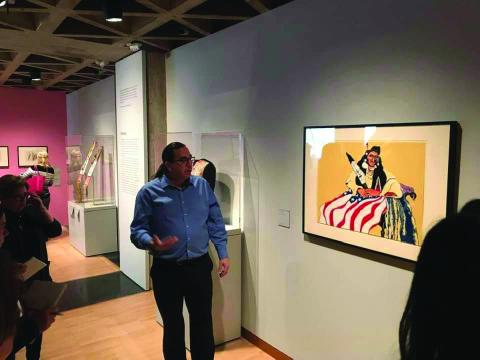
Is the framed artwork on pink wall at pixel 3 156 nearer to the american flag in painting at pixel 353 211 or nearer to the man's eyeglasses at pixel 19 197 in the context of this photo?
the man's eyeglasses at pixel 19 197

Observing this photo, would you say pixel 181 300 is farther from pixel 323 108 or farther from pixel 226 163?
pixel 323 108

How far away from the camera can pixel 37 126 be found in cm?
720

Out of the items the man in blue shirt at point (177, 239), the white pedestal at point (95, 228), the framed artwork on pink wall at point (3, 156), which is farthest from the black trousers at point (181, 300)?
the framed artwork on pink wall at point (3, 156)

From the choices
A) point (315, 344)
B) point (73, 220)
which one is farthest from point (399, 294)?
point (73, 220)

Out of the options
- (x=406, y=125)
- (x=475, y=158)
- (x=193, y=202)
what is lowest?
(x=193, y=202)

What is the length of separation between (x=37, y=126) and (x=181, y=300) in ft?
19.6

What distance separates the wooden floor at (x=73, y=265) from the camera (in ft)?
16.1

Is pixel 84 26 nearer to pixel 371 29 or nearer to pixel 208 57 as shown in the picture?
pixel 208 57

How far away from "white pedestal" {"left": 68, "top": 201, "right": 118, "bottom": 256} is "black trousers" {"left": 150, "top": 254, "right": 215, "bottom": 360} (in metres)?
3.45

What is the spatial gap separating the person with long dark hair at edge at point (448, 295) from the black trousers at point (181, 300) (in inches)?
72.6

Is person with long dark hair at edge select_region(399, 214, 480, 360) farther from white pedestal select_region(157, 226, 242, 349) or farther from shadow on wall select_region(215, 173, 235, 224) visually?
shadow on wall select_region(215, 173, 235, 224)

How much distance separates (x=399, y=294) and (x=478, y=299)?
158cm

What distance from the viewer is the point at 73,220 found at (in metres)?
6.00

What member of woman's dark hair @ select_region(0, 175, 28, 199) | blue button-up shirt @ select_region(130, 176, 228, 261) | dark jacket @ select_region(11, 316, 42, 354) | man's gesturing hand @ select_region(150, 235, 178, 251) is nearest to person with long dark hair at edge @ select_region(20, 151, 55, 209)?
woman's dark hair @ select_region(0, 175, 28, 199)
